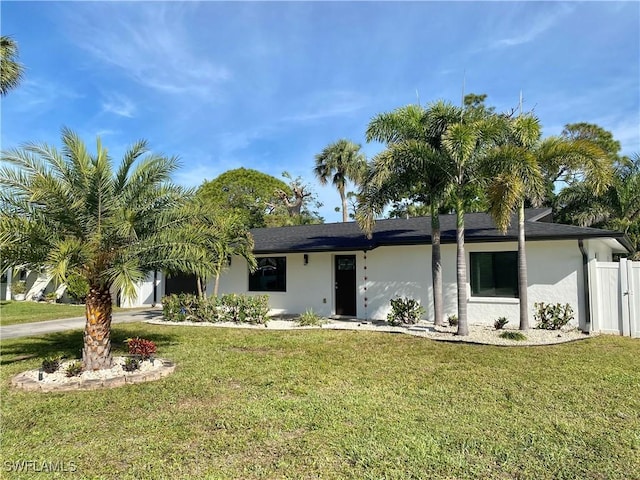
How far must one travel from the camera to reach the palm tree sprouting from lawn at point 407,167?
10.5 meters

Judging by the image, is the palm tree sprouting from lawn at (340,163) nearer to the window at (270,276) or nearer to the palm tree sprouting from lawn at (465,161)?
the window at (270,276)

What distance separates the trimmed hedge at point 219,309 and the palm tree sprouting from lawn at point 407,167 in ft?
14.6

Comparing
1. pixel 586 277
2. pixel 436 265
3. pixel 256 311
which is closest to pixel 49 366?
pixel 256 311

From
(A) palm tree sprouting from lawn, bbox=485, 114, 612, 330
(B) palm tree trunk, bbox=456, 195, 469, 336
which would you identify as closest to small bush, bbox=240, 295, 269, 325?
(B) palm tree trunk, bbox=456, 195, 469, 336

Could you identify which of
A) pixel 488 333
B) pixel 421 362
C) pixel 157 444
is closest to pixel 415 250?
pixel 488 333

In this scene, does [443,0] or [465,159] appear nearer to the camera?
[465,159]

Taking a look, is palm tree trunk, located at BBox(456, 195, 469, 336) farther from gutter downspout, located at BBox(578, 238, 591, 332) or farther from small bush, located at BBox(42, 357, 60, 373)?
small bush, located at BBox(42, 357, 60, 373)

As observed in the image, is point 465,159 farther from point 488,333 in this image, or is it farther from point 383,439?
point 383,439

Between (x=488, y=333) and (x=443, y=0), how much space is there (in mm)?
8834

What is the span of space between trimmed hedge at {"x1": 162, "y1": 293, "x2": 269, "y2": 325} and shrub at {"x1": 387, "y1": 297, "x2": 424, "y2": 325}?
4114mm

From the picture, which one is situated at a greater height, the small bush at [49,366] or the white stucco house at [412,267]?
the white stucco house at [412,267]

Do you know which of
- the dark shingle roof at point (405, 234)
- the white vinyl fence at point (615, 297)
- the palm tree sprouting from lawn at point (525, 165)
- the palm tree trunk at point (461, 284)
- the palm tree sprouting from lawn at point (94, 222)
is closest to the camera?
the palm tree sprouting from lawn at point (94, 222)

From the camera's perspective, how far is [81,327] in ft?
41.9

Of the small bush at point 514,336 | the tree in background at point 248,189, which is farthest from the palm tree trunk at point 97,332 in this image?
the tree in background at point 248,189
